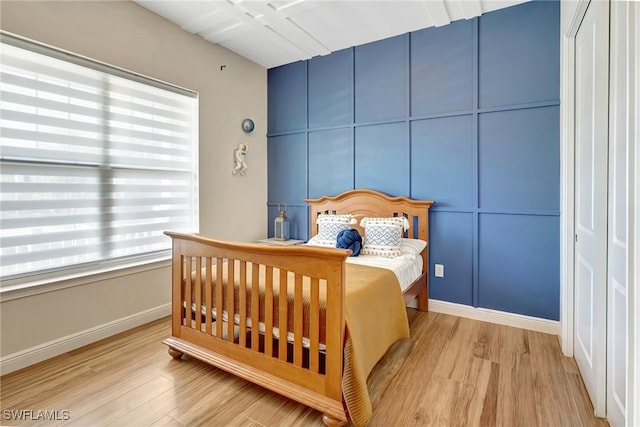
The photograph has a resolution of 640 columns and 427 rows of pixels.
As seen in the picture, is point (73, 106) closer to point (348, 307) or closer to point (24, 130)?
point (24, 130)

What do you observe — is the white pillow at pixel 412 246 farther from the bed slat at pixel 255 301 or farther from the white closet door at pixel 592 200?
the bed slat at pixel 255 301

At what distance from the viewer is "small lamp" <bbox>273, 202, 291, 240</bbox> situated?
3.86m

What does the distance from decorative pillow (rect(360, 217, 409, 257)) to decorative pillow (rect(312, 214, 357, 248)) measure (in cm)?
26

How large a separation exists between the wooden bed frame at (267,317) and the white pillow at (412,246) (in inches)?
48.5

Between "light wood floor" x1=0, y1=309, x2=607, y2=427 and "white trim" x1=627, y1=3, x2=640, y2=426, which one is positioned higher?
"white trim" x1=627, y1=3, x2=640, y2=426

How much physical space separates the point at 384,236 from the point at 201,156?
2060mm

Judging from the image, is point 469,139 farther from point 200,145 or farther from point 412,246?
point 200,145

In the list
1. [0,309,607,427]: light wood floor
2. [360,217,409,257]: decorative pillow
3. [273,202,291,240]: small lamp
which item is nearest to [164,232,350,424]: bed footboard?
[0,309,607,427]: light wood floor

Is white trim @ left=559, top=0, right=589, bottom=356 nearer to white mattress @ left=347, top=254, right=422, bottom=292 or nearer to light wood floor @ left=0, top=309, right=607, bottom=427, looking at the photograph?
light wood floor @ left=0, top=309, right=607, bottom=427

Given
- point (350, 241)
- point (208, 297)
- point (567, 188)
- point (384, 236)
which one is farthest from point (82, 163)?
point (567, 188)

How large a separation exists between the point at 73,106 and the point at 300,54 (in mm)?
2354

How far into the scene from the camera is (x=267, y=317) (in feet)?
5.60

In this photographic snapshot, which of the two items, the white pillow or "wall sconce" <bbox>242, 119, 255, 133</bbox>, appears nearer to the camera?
the white pillow

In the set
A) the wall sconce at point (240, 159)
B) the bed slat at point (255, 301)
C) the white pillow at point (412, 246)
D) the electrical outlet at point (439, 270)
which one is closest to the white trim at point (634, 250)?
the white pillow at point (412, 246)
